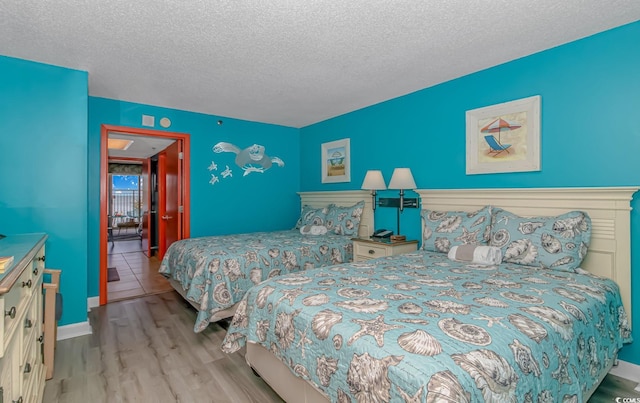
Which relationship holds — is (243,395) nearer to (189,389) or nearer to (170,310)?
(189,389)

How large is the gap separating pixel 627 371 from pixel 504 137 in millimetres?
1905

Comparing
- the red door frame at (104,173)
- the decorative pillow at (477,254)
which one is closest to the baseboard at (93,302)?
the red door frame at (104,173)

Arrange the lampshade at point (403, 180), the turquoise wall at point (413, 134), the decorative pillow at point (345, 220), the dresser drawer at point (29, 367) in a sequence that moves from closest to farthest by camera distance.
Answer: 1. the dresser drawer at point (29, 367)
2. the turquoise wall at point (413, 134)
3. the lampshade at point (403, 180)
4. the decorative pillow at point (345, 220)

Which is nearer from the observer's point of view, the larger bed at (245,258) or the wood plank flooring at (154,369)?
the wood plank flooring at (154,369)

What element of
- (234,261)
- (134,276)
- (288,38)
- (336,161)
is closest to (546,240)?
(288,38)

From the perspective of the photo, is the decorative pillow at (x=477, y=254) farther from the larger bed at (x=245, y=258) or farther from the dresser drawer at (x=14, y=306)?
the dresser drawer at (x=14, y=306)

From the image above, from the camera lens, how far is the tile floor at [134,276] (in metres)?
4.12

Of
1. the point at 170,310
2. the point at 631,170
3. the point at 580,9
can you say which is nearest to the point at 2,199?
the point at 170,310

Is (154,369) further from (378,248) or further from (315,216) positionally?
(315,216)

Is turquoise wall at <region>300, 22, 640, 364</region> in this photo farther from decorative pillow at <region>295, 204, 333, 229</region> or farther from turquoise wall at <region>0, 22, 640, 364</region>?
decorative pillow at <region>295, 204, 333, 229</region>

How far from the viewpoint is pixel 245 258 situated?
3037 millimetres

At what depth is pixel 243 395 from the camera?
2.00 metres

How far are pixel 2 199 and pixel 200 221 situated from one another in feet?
6.99

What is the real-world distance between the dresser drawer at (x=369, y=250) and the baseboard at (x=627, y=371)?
1.86m
